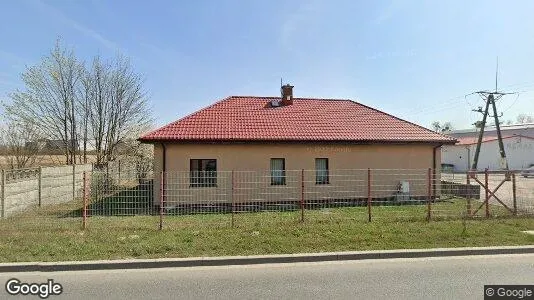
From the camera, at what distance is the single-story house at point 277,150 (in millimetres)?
13570

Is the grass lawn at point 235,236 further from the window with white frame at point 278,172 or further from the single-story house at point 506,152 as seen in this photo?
the single-story house at point 506,152

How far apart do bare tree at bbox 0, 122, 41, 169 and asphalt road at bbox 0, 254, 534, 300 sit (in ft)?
Answer: 44.0

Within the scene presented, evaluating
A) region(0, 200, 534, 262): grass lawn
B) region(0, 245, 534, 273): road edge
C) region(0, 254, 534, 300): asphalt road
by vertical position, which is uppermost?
region(0, 200, 534, 262): grass lawn

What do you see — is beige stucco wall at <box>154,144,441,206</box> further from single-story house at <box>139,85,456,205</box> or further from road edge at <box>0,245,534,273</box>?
road edge at <box>0,245,534,273</box>

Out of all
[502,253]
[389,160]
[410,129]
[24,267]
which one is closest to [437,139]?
[410,129]

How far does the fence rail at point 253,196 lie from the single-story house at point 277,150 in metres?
0.06

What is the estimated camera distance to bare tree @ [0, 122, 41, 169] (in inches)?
656

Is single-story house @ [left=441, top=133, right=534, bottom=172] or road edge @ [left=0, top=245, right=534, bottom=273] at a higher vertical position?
single-story house @ [left=441, top=133, right=534, bottom=172]

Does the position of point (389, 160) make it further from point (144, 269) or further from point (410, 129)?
point (144, 269)

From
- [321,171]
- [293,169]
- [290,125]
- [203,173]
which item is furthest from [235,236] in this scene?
[290,125]

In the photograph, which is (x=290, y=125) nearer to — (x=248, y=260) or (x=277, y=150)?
(x=277, y=150)

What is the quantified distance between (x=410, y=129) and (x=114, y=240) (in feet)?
44.7

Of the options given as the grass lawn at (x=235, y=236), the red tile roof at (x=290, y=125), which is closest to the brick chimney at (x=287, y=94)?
the red tile roof at (x=290, y=125)

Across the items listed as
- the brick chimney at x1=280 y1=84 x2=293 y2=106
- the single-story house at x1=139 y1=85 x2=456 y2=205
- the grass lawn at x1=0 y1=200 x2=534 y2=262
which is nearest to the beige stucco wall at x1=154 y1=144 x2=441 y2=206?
the single-story house at x1=139 y1=85 x2=456 y2=205
